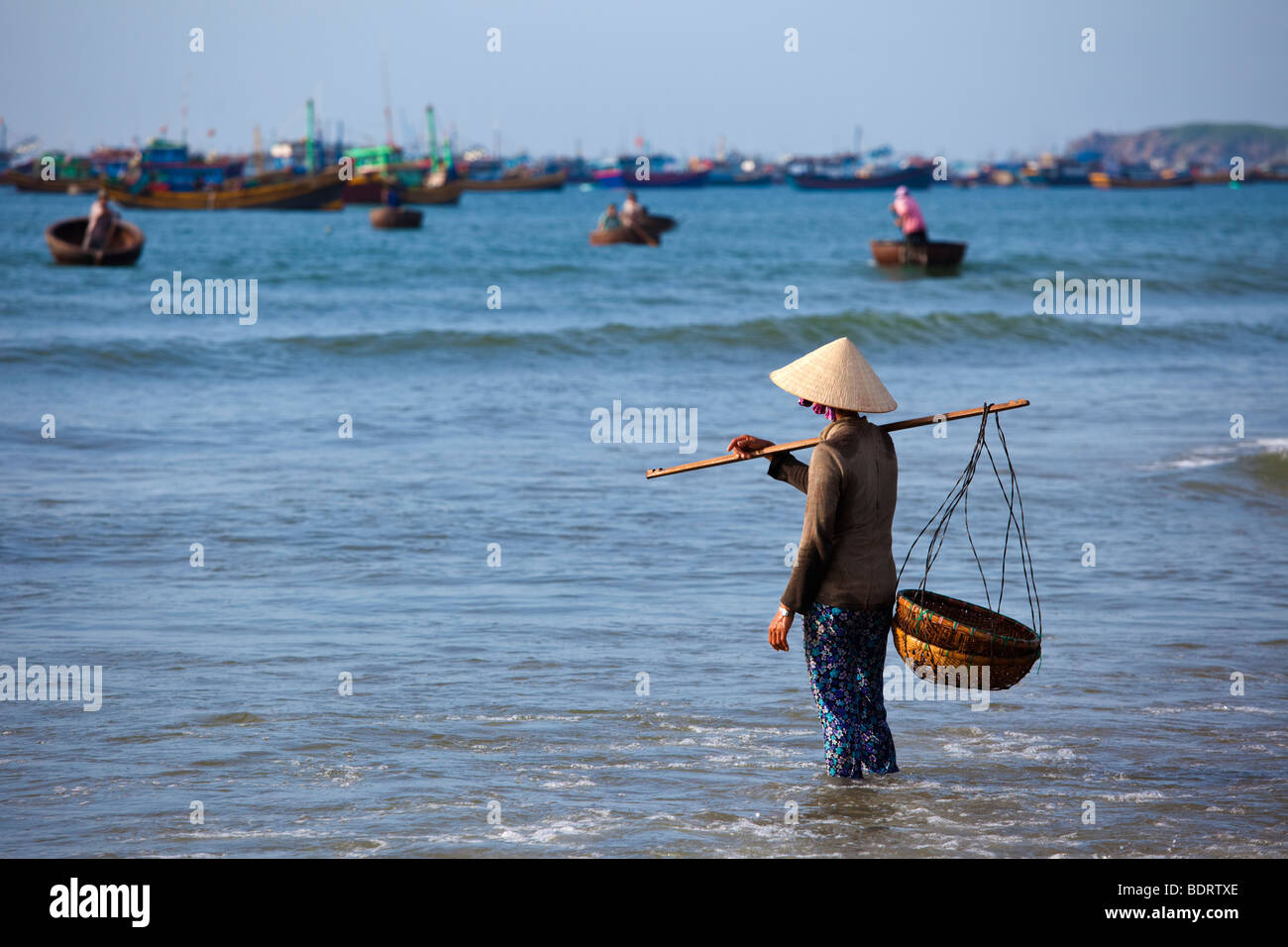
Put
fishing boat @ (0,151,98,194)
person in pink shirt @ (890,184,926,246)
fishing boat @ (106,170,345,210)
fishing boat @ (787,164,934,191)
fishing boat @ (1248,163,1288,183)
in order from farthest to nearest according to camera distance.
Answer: fishing boat @ (1248,163,1288,183), fishing boat @ (787,164,934,191), fishing boat @ (0,151,98,194), fishing boat @ (106,170,345,210), person in pink shirt @ (890,184,926,246)

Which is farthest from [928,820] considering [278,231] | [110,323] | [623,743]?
[278,231]

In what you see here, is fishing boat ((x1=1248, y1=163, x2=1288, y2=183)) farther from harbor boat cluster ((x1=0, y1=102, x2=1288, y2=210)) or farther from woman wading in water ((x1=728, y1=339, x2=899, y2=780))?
woman wading in water ((x1=728, y1=339, x2=899, y2=780))

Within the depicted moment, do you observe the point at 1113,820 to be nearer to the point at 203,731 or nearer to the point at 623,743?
the point at 623,743

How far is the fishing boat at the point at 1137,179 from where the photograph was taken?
154 meters

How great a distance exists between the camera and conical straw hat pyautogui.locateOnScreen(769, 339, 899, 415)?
4676 mm

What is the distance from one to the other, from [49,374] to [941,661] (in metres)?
15.5

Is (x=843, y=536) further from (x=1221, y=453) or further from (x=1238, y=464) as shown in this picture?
(x=1221, y=453)

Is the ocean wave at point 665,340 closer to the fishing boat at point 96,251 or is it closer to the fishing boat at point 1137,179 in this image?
the fishing boat at point 96,251

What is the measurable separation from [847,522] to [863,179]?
142619mm

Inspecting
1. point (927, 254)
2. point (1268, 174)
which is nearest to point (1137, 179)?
point (1268, 174)

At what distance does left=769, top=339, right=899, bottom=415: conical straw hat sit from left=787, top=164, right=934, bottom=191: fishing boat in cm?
13853

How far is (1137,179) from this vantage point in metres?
159

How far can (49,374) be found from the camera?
17.7 meters

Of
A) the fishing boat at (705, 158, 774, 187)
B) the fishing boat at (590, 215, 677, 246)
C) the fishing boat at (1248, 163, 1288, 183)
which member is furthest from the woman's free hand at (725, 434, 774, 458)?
the fishing boat at (1248, 163, 1288, 183)
